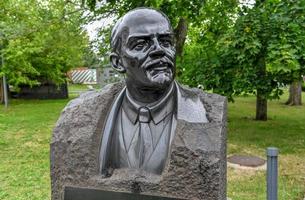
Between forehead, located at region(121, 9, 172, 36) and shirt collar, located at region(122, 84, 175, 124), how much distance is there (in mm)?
401

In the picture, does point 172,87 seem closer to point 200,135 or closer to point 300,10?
point 200,135

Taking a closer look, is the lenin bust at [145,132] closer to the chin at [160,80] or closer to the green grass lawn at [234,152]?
the chin at [160,80]

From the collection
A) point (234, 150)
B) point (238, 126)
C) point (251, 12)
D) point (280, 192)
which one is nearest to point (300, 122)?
point (238, 126)

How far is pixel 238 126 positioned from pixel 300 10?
→ 169 inches

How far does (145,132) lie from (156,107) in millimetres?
163

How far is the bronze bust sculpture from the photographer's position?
2.32m

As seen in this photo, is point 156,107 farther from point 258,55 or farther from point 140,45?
point 258,55

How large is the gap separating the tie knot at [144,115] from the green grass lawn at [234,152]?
8.63 ft

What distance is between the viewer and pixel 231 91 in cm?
677

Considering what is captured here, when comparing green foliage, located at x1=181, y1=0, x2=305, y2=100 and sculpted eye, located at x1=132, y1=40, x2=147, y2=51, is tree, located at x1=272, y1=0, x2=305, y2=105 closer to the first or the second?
green foliage, located at x1=181, y1=0, x2=305, y2=100

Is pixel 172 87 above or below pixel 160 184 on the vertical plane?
above

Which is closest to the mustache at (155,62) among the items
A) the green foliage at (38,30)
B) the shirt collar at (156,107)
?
the shirt collar at (156,107)

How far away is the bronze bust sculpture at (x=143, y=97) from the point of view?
2322 millimetres

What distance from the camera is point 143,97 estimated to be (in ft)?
8.27
